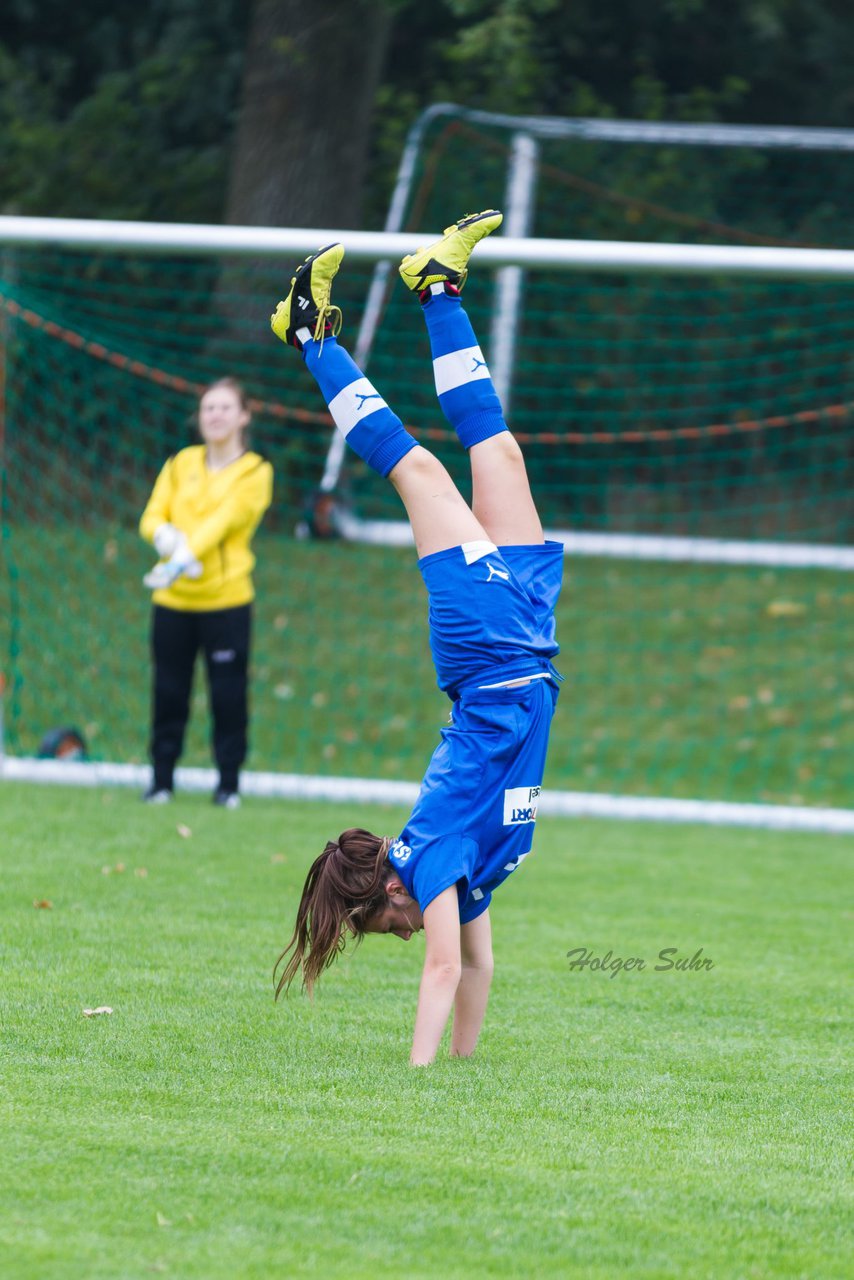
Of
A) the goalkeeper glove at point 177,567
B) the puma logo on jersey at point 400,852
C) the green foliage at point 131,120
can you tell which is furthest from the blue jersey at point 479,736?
the green foliage at point 131,120

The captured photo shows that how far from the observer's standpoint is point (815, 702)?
1174 centimetres

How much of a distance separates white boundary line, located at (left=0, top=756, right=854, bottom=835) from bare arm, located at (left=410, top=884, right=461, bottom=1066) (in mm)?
4904

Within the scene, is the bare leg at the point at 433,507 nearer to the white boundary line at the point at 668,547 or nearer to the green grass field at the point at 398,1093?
the green grass field at the point at 398,1093

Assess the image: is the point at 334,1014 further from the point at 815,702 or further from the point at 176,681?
the point at 815,702

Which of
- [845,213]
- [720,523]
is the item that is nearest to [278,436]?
[720,523]

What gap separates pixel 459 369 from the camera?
497 cm

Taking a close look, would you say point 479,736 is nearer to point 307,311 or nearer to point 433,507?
point 433,507

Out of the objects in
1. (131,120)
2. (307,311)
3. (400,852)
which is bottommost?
(400,852)

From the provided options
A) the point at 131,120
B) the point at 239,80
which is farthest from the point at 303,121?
the point at 131,120

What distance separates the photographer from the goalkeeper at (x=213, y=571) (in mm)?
8164

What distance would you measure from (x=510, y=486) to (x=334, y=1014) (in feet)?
5.35

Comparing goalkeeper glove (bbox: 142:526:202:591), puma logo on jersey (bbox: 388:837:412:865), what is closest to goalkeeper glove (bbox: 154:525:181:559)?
goalkeeper glove (bbox: 142:526:202:591)
